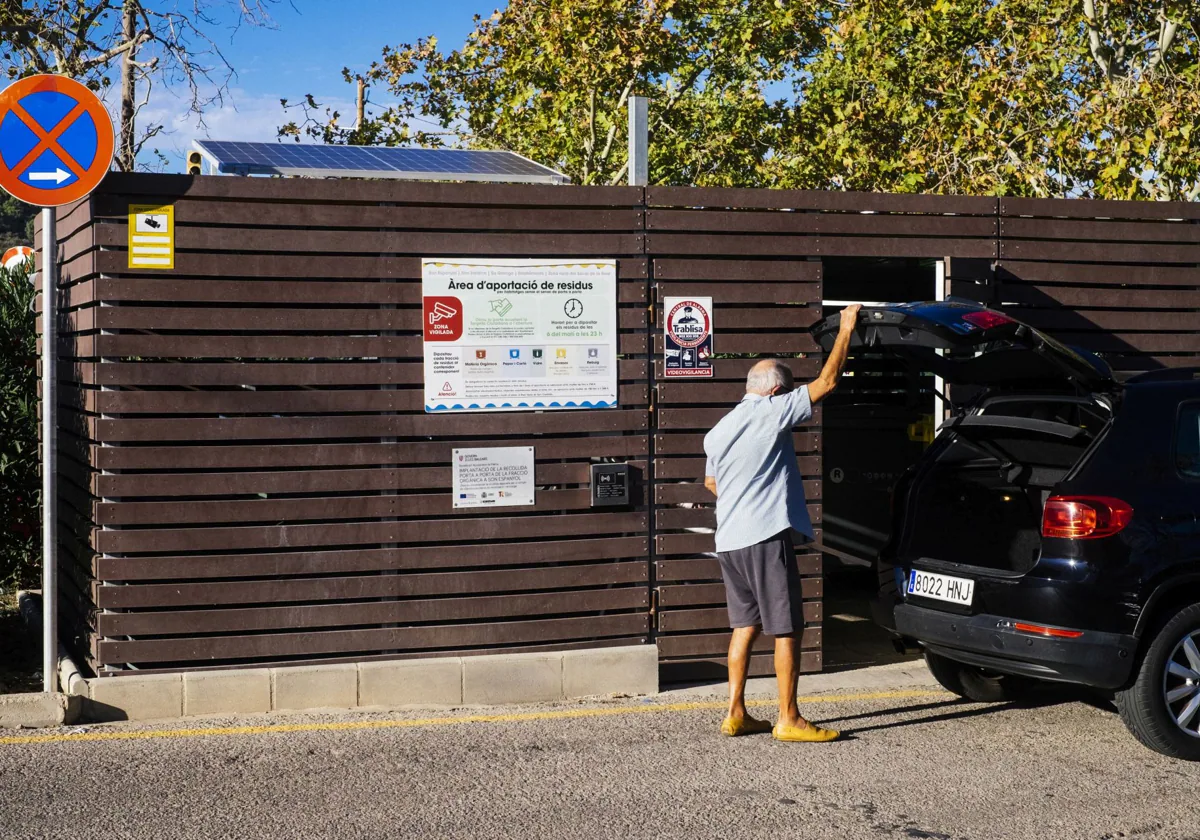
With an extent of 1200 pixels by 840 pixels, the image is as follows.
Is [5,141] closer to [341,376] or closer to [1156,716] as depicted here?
[341,376]

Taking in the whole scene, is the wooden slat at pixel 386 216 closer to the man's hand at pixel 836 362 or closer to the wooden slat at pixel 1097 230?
the man's hand at pixel 836 362

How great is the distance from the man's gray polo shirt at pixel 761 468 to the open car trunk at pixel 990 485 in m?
0.80

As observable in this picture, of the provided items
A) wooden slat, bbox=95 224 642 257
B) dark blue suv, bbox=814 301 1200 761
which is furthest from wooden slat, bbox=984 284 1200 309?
wooden slat, bbox=95 224 642 257

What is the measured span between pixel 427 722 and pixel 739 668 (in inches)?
64.1

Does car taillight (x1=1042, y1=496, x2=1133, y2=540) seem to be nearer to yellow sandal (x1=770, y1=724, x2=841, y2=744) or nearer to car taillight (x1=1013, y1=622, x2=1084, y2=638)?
car taillight (x1=1013, y1=622, x2=1084, y2=638)

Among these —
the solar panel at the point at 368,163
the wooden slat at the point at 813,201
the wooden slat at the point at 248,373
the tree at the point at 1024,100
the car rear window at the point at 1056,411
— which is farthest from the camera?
the tree at the point at 1024,100

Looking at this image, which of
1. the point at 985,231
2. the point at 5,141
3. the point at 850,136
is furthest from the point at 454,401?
the point at 850,136

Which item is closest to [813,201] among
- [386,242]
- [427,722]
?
[386,242]

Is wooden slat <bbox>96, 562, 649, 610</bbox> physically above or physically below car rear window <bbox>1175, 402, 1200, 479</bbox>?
below

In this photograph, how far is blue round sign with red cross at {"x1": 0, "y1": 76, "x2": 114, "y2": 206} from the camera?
6.57 metres

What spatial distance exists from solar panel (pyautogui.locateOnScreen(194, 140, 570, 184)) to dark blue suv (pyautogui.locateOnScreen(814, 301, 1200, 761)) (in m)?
2.93

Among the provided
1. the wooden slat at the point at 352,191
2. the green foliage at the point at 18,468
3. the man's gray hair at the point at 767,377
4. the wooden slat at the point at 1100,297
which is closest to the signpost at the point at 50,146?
the wooden slat at the point at 352,191

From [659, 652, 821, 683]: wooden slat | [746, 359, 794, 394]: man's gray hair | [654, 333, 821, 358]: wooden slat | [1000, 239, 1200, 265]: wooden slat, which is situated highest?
[1000, 239, 1200, 265]: wooden slat

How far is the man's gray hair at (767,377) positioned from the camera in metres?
6.51
